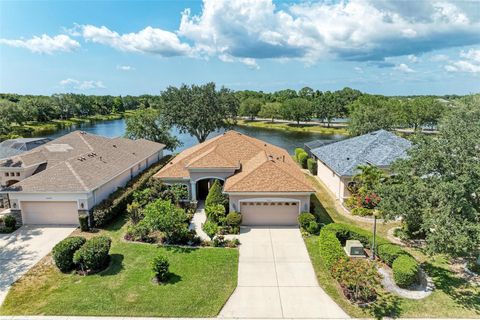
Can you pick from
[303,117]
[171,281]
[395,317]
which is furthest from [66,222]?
[303,117]

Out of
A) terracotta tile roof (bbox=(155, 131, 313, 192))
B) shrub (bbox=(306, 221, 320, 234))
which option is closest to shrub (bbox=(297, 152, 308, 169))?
terracotta tile roof (bbox=(155, 131, 313, 192))

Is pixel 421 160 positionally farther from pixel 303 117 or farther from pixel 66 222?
pixel 303 117

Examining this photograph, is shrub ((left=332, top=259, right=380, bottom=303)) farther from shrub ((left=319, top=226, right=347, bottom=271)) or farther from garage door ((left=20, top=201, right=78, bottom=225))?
garage door ((left=20, top=201, right=78, bottom=225))

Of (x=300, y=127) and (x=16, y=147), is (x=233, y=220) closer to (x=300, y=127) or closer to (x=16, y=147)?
(x=16, y=147)

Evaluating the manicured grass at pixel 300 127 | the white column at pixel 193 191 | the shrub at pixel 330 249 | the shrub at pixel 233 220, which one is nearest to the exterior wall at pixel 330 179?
the shrub at pixel 330 249

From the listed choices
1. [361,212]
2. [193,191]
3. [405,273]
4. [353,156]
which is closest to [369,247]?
[405,273]

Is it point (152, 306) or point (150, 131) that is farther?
point (150, 131)
